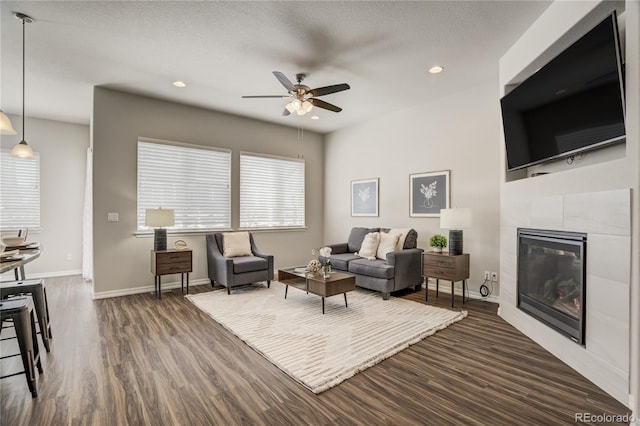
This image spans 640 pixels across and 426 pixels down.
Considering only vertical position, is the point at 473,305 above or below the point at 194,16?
below

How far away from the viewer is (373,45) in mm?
3381

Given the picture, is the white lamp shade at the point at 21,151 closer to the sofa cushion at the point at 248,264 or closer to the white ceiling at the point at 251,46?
the white ceiling at the point at 251,46

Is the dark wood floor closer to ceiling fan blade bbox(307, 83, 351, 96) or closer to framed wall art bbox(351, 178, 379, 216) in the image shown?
ceiling fan blade bbox(307, 83, 351, 96)

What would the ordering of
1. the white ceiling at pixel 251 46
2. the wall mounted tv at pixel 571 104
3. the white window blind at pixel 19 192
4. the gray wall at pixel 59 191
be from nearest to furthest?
the wall mounted tv at pixel 571 104 → the white ceiling at pixel 251 46 → the white window blind at pixel 19 192 → the gray wall at pixel 59 191

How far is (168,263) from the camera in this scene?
15.2 ft

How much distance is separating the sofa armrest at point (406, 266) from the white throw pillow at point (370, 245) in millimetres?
524

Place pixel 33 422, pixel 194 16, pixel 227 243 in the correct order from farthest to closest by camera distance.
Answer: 1. pixel 227 243
2. pixel 194 16
3. pixel 33 422

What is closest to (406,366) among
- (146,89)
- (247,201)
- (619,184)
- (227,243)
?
(619,184)

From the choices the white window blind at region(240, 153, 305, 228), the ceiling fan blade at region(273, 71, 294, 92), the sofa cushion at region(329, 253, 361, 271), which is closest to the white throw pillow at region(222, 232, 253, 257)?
the white window blind at region(240, 153, 305, 228)

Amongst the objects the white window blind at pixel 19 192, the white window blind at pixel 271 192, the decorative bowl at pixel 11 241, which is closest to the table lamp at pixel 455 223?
the white window blind at pixel 271 192

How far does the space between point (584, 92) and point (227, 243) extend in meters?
4.76

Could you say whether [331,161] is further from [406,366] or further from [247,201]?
[406,366]

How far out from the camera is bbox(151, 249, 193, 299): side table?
4.54 m

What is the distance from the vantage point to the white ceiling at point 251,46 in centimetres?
279
